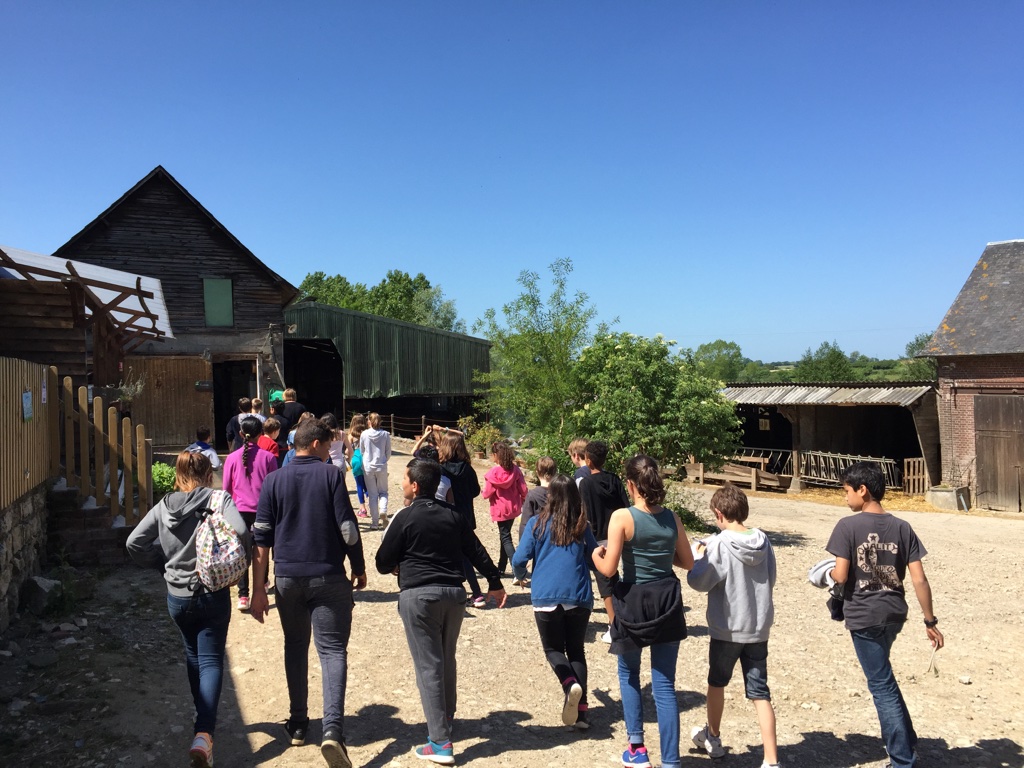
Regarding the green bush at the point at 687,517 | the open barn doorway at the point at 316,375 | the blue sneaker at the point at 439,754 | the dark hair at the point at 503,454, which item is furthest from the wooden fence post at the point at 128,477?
the open barn doorway at the point at 316,375

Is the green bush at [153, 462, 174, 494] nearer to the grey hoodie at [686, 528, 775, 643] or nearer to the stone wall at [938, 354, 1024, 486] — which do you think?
the grey hoodie at [686, 528, 775, 643]

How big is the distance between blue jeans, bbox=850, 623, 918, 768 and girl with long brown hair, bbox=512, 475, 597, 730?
159cm

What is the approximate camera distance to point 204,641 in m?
4.25

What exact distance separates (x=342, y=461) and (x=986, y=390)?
19.6 meters

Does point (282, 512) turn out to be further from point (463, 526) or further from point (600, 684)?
point (600, 684)

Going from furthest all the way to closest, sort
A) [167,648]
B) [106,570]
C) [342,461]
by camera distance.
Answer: [342,461] → [106,570] → [167,648]

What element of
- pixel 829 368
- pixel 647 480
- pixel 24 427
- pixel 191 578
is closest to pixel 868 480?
pixel 647 480

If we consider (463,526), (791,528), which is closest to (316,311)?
(791,528)

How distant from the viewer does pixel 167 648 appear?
606 centimetres

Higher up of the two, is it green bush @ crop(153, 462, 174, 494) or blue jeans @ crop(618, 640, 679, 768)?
green bush @ crop(153, 462, 174, 494)

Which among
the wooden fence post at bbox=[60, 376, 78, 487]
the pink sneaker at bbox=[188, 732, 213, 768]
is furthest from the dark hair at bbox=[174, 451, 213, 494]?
the wooden fence post at bbox=[60, 376, 78, 487]

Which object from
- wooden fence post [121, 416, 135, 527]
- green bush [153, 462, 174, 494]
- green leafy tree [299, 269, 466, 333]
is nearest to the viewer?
wooden fence post [121, 416, 135, 527]

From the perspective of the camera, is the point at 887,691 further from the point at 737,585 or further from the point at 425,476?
the point at 425,476

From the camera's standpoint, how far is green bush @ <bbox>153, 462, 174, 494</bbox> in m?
10.6
